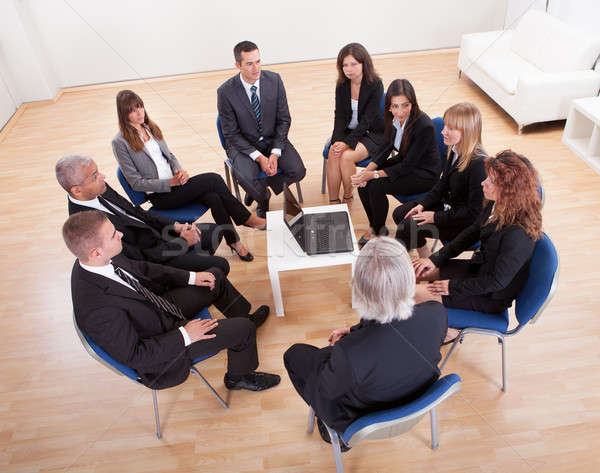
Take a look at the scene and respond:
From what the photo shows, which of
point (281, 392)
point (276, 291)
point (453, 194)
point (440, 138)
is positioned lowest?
point (281, 392)

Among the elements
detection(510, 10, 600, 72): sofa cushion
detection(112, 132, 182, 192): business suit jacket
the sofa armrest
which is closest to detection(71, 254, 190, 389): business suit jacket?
detection(112, 132, 182, 192): business suit jacket

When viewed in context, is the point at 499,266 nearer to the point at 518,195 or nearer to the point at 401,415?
the point at 518,195

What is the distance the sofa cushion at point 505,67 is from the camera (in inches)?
165

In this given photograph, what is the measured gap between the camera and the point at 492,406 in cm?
216

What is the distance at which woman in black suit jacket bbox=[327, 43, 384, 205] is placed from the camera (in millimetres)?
3158

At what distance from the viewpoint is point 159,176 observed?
9.64 ft

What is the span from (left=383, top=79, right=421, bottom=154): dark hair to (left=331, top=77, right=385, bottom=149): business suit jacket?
27 cm

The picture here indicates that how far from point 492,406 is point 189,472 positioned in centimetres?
150

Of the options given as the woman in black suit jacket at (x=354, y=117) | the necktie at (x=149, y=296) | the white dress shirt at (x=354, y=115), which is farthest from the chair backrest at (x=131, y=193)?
the white dress shirt at (x=354, y=115)

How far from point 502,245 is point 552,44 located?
11.2 ft

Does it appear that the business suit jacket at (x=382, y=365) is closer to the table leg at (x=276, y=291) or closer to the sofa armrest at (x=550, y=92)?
the table leg at (x=276, y=291)

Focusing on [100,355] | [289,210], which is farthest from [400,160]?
[100,355]

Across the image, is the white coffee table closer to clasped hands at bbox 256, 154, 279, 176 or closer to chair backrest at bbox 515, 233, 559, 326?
clasped hands at bbox 256, 154, 279, 176

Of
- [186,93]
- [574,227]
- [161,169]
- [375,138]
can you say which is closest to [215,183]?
[161,169]
